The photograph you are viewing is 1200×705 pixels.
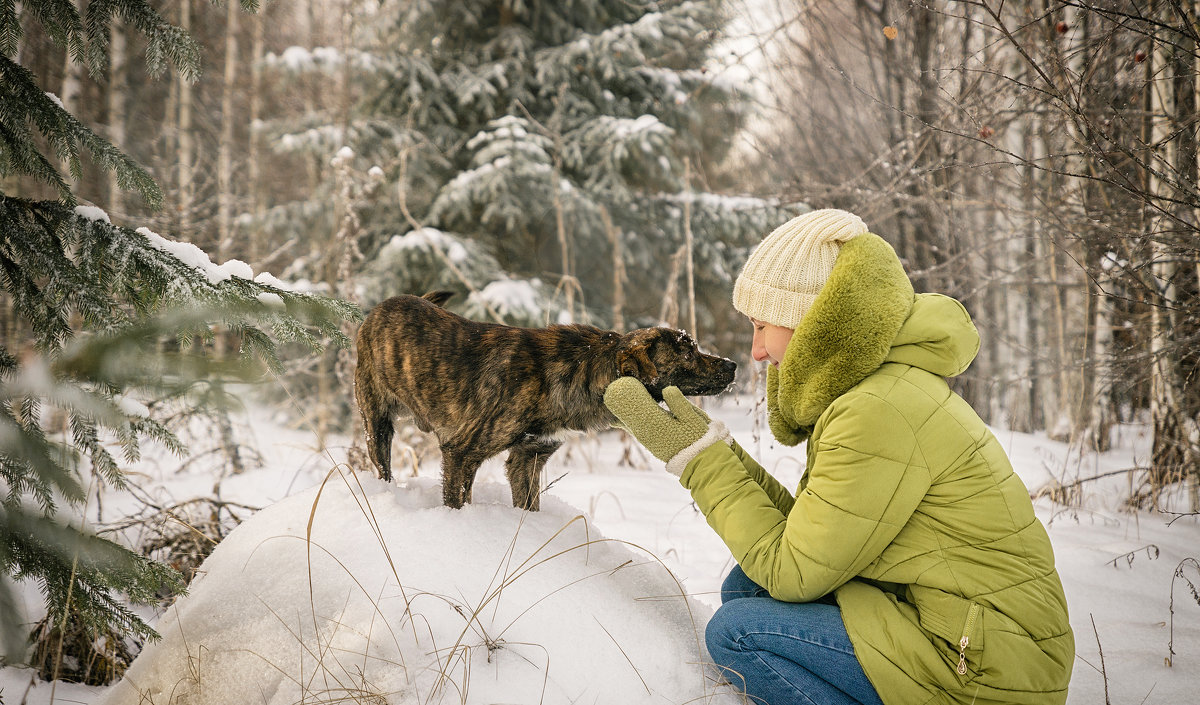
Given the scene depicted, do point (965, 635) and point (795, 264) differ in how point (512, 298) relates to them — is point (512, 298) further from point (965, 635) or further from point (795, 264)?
point (965, 635)

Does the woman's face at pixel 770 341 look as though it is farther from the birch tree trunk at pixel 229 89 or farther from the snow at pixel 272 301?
the birch tree trunk at pixel 229 89

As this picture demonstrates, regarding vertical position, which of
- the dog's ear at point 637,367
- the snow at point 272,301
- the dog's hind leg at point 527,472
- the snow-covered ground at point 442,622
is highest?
the snow at point 272,301

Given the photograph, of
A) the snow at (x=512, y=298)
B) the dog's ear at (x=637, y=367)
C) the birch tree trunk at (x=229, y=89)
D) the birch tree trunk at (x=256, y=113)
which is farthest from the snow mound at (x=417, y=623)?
the birch tree trunk at (x=229, y=89)

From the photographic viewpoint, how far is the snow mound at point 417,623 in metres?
1.89

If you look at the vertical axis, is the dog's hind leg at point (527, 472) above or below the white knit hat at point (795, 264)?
below

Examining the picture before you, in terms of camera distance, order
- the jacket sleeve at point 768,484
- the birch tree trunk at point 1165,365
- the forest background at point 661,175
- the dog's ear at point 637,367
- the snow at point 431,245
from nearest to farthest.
A: the jacket sleeve at point 768,484 < the dog's ear at point 637,367 < the birch tree trunk at point 1165,365 < the forest background at point 661,175 < the snow at point 431,245

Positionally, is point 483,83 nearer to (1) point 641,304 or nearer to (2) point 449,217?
(2) point 449,217

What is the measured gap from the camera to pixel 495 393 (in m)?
2.56

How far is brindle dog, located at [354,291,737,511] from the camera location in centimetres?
253

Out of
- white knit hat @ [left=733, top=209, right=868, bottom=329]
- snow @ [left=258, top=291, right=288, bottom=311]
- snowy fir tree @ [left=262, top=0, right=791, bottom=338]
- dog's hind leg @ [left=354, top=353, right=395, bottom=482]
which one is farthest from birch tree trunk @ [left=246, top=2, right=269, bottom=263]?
white knit hat @ [left=733, top=209, right=868, bottom=329]

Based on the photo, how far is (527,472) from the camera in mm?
2750

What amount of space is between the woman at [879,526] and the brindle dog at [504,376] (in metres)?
0.68

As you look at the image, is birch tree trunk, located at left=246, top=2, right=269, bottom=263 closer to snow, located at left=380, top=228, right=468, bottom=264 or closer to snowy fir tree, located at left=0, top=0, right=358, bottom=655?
snow, located at left=380, top=228, right=468, bottom=264

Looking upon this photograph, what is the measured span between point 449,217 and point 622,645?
669 cm
